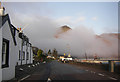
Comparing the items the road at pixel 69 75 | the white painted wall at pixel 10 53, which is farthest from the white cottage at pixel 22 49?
the white painted wall at pixel 10 53

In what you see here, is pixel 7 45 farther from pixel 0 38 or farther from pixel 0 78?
pixel 0 78

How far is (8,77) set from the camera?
9984 millimetres

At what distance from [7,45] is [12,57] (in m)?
1.34

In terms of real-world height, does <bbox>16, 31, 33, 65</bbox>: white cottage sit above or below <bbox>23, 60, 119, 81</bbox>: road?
above

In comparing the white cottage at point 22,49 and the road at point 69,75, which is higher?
the white cottage at point 22,49

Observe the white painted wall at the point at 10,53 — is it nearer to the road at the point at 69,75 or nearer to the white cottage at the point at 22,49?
the road at the point at 69,75

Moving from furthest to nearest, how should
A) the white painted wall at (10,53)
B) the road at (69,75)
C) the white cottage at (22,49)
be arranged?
1. the white cottage at (22,49)
2. the road at (69,75)
3. the white painted wall at (10,53)

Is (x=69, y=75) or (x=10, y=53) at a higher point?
(x=10, y=53)

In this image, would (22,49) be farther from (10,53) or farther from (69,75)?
(10,53)

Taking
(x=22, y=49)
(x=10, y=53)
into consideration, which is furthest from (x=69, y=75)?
(x=22, y=49)

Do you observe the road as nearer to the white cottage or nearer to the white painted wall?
the white painted wall

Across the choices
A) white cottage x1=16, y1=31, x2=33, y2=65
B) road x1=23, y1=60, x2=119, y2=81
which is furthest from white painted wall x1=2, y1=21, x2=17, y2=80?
white cottage x1=16, y1=31, x2=33, y2=65

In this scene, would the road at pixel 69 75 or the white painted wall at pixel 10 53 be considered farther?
the road at pixel 69 75

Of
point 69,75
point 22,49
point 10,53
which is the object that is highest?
point 22,49
